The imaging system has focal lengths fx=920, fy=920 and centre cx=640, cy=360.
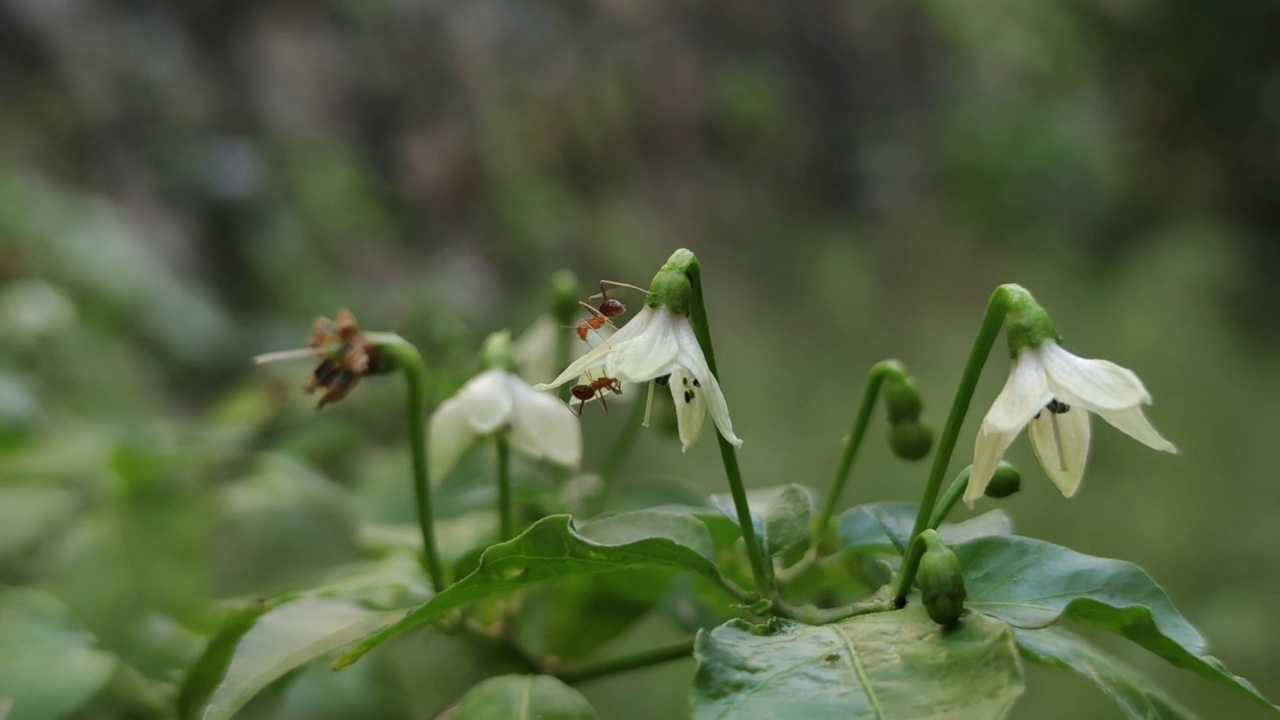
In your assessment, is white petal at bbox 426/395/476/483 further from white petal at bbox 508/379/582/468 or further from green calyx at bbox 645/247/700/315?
green calyx at bbox 645/247/700/315

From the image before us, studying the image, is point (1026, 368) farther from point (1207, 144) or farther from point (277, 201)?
point (1207, 144)

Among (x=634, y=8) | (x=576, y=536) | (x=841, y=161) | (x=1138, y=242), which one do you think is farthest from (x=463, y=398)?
(x=841, y=161)

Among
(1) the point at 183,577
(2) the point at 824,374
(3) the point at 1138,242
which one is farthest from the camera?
(3) the point at 1138,242

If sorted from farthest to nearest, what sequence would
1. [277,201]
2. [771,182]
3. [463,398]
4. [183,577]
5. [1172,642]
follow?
[771,182]
[277,201]
[183,577]
[463,398]
[1172,642]

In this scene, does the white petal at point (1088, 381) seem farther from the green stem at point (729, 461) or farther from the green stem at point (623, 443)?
the green stem at point (623, 443)

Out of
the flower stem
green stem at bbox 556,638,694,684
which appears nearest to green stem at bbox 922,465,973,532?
Answer: the flower stem

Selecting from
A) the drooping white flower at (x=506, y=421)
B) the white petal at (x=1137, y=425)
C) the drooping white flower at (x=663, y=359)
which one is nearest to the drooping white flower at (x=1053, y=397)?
the white petal at (x=1137, y=425)

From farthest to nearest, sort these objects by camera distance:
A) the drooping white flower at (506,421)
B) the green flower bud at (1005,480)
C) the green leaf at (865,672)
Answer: the drooping white flower at (506,421)
the green flower bud at (1005,480)
the green leaf at (865,672)
